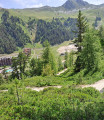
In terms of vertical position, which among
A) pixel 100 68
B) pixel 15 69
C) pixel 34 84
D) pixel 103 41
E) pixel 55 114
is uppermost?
pixel 103 41

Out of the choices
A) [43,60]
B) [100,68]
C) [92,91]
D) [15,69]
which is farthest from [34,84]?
[15,69]

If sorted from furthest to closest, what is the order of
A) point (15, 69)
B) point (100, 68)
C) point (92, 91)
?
point (15, 69), point (100, 68), point (92, 91)

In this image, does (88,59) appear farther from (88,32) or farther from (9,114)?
(9,114)

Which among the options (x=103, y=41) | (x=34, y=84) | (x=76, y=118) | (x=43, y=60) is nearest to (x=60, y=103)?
(x=76, y=118)

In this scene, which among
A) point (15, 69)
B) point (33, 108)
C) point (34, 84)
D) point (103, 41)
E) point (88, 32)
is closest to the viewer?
point (33, 108)

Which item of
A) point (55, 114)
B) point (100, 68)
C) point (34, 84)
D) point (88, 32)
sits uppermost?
point (88, 32)

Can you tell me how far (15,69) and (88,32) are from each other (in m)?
33.3

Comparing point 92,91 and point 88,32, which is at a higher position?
point 88,32

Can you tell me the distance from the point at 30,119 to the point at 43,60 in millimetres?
34872

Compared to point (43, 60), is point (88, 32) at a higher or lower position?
higher

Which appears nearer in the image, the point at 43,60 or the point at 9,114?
the point at 9,114

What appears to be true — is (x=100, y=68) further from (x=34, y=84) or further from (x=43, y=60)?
(x=43, y=60)

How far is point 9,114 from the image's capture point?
10594 millimetres

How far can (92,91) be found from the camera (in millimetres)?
14359
